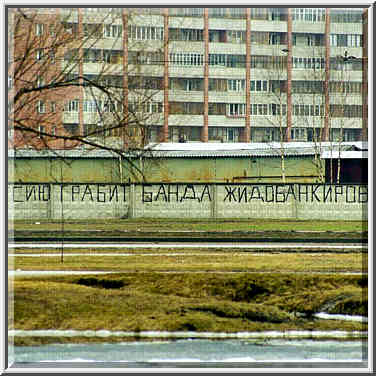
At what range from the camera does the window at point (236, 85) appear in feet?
29.5

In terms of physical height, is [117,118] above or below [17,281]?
A: above

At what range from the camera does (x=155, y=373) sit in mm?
6297

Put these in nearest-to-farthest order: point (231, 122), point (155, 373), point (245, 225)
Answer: point (155, 373) → point (231, 122) → point (245, 225)

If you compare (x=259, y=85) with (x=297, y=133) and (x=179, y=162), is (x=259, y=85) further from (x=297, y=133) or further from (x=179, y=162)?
(x=179, y=162)

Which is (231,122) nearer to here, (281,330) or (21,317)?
(281,330)

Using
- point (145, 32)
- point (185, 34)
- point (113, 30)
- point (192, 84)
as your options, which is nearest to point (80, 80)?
point (113, 30)

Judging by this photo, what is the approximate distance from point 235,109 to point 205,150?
5.53ft

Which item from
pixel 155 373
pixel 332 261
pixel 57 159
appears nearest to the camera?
pixel 155 373

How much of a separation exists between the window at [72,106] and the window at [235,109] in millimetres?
1939

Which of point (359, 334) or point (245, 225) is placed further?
point (245, 225)

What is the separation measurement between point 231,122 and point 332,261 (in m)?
3.43

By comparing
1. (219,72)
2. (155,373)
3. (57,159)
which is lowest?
(155,373)

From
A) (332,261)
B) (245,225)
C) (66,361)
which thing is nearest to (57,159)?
(66,361)

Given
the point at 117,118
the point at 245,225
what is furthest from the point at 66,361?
the point at 245,225
